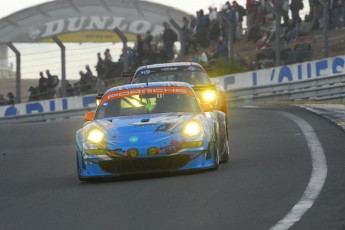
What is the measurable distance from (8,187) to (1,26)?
38.1 meters

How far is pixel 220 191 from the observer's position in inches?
382

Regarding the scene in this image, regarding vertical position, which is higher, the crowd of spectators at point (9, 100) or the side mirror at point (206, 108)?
the crowd of spectators at point (9, 100)

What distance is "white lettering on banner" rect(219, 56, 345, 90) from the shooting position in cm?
2880

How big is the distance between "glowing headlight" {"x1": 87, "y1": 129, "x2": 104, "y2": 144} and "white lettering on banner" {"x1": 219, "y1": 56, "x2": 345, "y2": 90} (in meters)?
17.4

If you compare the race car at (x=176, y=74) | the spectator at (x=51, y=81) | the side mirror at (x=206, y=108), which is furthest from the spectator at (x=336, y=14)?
the side mirror at (x=206, y=108)

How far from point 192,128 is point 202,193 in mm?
2178

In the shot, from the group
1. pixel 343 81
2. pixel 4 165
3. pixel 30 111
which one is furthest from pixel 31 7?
pixel 4 165

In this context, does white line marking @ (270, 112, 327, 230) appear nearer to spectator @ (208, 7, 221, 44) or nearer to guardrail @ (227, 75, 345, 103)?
guardrail @ (227, 75, 345, 103)

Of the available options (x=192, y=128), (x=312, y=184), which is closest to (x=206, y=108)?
(x=192, y=128)

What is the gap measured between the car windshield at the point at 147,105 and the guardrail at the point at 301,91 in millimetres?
15837

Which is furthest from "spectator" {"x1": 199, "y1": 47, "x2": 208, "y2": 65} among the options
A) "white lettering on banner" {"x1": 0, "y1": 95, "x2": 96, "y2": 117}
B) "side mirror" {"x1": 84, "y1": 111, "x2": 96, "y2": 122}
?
"side mirror" {"x1": 84, "y1": 111, "x2": 96, "y2": 122}

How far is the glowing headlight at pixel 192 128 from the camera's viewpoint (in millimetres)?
11695

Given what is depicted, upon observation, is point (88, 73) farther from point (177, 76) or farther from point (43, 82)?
point (177, 76)

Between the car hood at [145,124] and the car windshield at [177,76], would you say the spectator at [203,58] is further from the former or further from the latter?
the car hood at [145,124]
